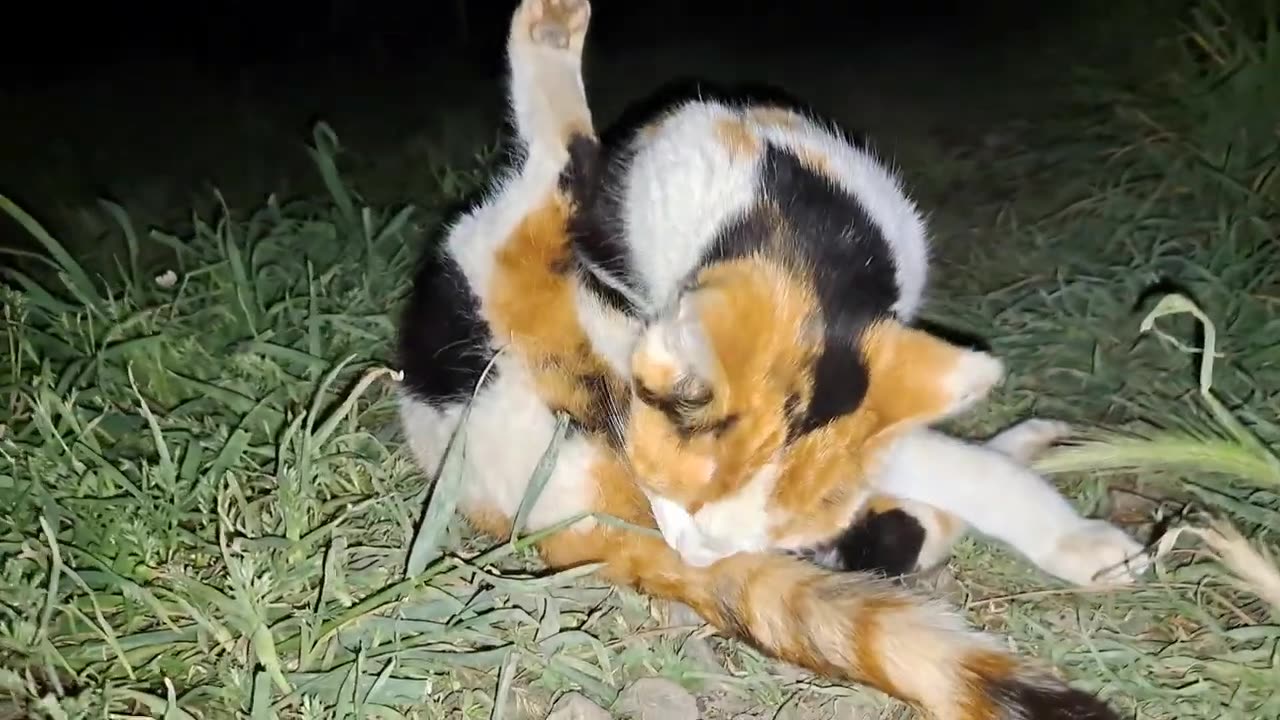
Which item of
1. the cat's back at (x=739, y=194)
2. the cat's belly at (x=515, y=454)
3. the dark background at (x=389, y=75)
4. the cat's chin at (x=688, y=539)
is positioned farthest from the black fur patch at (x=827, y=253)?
the dark background at (x=389, y=75)

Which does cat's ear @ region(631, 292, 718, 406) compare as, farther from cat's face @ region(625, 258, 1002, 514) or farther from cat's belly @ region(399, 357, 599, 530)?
cat's belly @ region(399, 357, 599, 530)

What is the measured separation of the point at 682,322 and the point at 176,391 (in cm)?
112

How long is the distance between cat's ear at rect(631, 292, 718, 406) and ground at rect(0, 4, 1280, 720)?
1.30 ft

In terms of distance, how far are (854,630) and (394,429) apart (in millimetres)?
956

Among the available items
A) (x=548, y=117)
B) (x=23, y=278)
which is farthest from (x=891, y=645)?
(x=23, y=278)

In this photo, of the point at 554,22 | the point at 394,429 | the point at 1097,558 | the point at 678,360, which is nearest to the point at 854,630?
the point at 678,360

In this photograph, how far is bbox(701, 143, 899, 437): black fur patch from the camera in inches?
47.3

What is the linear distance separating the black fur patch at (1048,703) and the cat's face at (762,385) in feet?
1.08

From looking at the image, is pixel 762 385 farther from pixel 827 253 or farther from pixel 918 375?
pixel 827 253

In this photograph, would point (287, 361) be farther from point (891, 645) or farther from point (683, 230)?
point (891, 645)

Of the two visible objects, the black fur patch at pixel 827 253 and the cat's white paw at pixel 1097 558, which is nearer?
the black fur patch at pixel 827 253

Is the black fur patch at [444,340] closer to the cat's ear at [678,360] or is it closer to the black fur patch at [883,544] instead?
the cat's ear at [678,360]

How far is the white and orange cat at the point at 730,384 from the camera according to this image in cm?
110

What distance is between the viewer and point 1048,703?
3.07 ft
